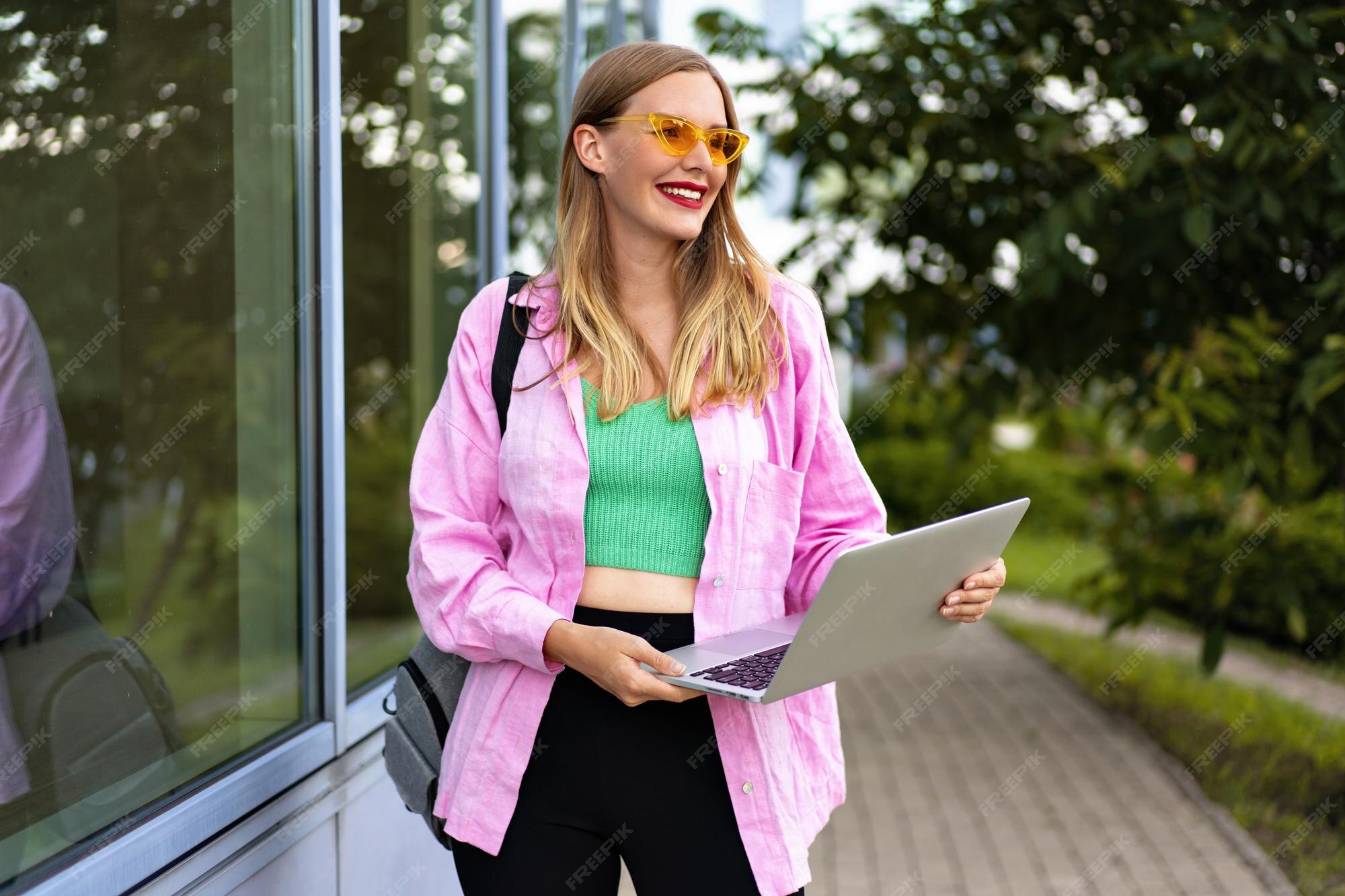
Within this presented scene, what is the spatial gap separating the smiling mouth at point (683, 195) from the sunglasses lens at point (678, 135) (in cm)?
6

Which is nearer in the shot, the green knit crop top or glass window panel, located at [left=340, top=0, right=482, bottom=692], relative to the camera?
the green knit crop top

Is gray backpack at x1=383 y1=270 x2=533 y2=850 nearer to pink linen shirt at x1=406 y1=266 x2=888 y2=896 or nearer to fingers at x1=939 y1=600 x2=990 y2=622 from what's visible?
pink linen shirt at x1=406 y1=266 x2=888 y2=896

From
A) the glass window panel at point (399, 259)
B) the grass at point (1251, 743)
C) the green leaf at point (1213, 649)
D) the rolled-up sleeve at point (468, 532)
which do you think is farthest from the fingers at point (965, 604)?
the green leaf at point (1213, 649)

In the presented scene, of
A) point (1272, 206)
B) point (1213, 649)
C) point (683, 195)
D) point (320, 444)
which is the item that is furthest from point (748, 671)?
point (1213, 649)

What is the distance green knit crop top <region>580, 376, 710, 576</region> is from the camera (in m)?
1.89

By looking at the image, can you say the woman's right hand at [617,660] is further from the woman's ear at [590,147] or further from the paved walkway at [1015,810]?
the paved walkway at [1015,810]

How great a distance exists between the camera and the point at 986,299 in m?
Answer: 5.56

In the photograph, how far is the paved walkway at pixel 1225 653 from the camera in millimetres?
7172

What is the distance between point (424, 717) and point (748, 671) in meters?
0.61

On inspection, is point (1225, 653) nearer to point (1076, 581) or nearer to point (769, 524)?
point (1076, 581)

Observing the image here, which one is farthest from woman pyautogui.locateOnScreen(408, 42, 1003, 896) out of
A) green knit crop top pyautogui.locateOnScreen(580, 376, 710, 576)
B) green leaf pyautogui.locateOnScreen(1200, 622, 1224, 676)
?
green leaf pyautogui.locateOnScreen(1200, 622, 1224, 676)

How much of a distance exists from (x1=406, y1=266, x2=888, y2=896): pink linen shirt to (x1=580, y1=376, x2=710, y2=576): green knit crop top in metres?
0.03

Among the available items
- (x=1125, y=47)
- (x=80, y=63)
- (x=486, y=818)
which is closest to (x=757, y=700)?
(x=486, y=818)

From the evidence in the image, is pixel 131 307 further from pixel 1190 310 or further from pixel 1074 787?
pixel 1074 787
